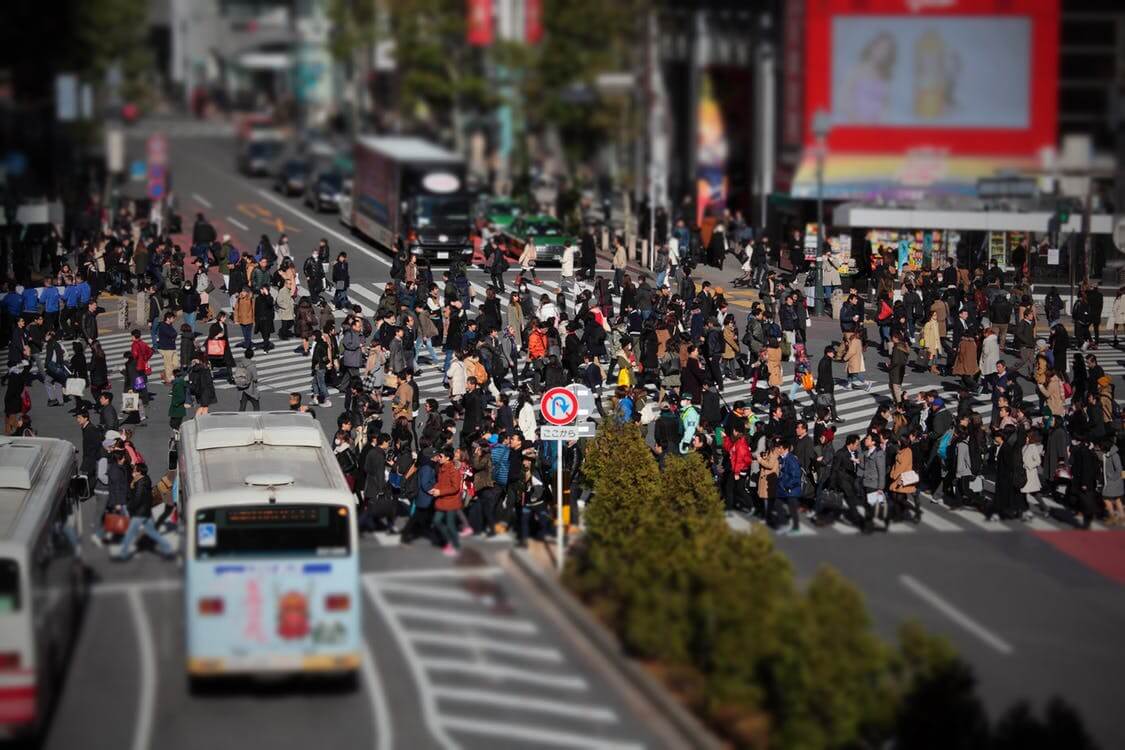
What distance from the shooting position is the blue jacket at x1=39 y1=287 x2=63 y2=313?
4291 centimetres

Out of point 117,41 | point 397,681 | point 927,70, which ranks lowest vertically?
point 397,681

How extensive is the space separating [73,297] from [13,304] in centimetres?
139

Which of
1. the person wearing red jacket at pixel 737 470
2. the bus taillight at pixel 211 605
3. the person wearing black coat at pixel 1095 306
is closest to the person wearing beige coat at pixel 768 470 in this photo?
the person wearing red jacket at pixel 737 470

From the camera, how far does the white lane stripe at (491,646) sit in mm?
23359

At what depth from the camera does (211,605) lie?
70.1 ft

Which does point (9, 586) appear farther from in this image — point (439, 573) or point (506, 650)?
point (439, 573)

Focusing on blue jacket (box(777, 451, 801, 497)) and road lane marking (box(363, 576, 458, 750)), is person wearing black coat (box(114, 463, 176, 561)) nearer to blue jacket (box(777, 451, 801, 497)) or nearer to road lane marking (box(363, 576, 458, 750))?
road lane marking (box(363, 576, 458, 750))

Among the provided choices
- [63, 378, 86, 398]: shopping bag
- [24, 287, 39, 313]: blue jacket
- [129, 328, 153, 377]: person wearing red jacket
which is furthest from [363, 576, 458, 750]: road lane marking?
[24, 287, 39, 313]: blue jacket

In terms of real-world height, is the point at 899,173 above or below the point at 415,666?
above

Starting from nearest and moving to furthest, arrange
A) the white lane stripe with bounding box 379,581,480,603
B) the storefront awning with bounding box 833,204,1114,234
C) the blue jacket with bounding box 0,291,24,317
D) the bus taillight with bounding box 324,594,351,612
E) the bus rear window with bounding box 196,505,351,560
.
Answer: the bus taillight with bounding box 324,594,351,612 < the bus rear window with bounding box 196,505,351,560 < the white lane stripe with bounding box 379,581,480,603 < the blue jacket with bounding box 0,291,24,317 < the storefront awning with bounding box 833,204,1114,234

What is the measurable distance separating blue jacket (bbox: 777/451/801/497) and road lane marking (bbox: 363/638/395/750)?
364 inches

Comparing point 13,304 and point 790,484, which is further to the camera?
point 13,304

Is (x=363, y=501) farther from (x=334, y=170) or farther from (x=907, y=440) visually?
(x=334, y=170)

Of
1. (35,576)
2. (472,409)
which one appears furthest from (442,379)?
(35,576)
